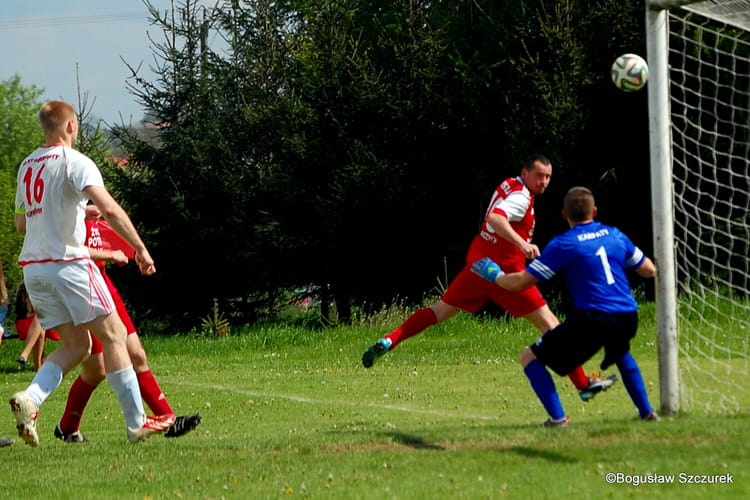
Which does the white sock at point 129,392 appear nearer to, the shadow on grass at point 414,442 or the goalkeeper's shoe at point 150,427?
the goalkeeper's shoe at point 150,427

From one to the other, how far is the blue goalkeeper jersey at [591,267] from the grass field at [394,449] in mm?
838

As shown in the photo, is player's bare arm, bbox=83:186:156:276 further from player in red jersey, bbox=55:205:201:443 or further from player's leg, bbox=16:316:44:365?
player's leg, bbox=16:316:44:365

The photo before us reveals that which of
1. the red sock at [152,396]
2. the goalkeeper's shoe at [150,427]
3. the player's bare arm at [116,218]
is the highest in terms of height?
the player's bare arm at [116,218]

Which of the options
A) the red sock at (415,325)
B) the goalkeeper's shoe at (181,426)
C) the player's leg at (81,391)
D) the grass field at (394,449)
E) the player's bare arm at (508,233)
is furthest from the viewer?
the red sock at (415,325)

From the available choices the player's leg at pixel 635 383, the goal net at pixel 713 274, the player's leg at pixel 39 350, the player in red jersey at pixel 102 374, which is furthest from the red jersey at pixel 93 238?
the player's leg at pixel 39 350

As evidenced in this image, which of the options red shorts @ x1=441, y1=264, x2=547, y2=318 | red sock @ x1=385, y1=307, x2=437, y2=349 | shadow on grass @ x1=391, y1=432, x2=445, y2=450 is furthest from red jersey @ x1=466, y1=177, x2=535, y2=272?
shadow on grass @ x1=391, y1=432, x2=445, y2=450

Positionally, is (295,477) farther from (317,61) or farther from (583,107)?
(317,61)

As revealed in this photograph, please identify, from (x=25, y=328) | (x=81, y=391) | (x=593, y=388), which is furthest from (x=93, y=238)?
(x=25, y=328)

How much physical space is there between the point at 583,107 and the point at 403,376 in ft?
31.8

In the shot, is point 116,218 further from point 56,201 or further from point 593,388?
point 593,388

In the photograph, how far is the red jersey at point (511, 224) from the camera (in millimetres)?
9938

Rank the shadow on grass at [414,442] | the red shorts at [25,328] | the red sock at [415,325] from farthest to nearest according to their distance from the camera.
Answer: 1. the red shorts at [25,328]
2. the red sock at [415,325]
3. the shadow on grass at [414,442]

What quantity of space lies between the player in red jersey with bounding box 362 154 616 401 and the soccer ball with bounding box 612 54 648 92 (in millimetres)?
938

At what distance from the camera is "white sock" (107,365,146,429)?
26.9 feet
